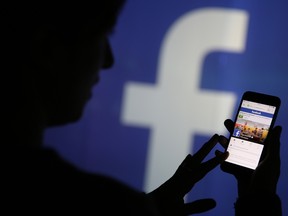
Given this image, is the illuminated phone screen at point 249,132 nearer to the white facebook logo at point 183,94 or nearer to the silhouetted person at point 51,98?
the white facebook logo at point 183,94

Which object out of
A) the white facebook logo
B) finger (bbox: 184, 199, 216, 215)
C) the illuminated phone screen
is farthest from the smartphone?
the white facebook logo

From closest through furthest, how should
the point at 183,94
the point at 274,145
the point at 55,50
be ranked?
the point at 55,50 → the point at 274,145 → the point at 183,94

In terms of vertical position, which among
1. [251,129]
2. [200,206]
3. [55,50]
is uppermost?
[55,50]

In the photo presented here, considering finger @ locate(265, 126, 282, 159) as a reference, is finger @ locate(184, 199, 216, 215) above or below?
below

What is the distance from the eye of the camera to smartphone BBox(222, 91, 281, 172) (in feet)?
3.26

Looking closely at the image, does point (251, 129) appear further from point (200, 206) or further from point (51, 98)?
point (51, 98)

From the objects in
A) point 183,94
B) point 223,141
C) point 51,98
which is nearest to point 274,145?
point 223,141

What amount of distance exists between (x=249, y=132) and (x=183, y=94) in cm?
57

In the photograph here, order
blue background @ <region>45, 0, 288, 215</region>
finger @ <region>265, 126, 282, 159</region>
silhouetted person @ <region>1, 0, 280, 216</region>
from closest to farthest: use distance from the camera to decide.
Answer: silhouetted person @ <region>1, 0, 280, 216</region>
finger @ <region>265, 126, 282, 159</region>
blue background @ <region>45, 0, 288, 215</region>

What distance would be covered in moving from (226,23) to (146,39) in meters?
0.34

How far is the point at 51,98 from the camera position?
40cm

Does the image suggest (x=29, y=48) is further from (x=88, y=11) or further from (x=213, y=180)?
(x=213, y=180)

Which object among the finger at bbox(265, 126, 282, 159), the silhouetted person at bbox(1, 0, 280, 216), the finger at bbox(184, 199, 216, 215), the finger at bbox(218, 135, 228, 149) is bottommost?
the finger at bbox(184, 199, 216, 215)

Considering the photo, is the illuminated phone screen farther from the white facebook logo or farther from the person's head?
the person's head
